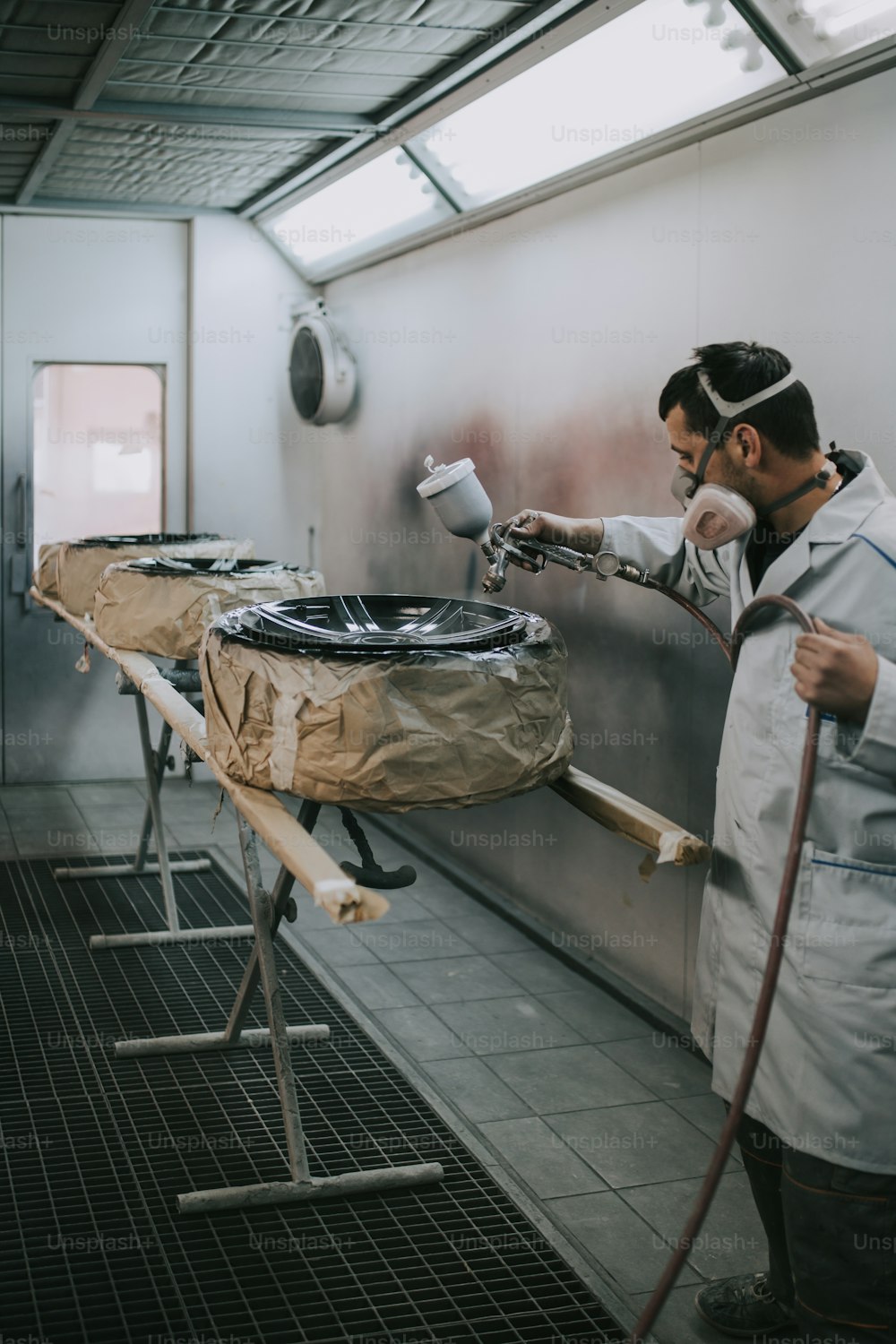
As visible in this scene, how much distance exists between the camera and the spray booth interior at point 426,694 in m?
2.16

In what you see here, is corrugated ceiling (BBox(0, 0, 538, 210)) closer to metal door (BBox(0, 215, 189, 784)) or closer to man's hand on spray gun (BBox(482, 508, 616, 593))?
metal door (BBox(0, 215, 189, 784))

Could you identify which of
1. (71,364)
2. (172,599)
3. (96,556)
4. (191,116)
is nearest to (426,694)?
(172,599)

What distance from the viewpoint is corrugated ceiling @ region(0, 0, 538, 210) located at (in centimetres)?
302

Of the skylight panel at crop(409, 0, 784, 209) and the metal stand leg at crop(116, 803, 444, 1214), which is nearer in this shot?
the metal stand leg at crop(116, 803, 444, 1214)

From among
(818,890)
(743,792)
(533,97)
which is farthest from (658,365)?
(818,890)

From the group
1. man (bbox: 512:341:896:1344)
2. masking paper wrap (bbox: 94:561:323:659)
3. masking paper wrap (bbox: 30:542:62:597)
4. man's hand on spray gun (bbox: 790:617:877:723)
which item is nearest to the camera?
man's hand on spray gun (bbox: 790:617:877:723)

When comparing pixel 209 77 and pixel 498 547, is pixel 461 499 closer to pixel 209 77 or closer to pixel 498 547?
pixel 498 547

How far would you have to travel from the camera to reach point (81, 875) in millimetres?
4477

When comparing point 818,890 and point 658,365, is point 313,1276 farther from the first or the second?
point 658,365

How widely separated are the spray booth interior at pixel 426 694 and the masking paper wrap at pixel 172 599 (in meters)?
0.01

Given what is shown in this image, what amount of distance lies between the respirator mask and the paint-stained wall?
0.63 meters

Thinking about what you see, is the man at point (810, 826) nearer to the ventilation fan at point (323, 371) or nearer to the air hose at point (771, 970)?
the air hose at point (771, 970)

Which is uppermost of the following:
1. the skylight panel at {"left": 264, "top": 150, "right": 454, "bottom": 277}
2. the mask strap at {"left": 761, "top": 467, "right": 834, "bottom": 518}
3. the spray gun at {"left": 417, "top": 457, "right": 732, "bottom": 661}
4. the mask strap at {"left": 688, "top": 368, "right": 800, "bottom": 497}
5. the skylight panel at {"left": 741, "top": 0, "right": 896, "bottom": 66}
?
the skylight panel at {"left": 264, "top": 150, "right": 454, "bottom": 277}

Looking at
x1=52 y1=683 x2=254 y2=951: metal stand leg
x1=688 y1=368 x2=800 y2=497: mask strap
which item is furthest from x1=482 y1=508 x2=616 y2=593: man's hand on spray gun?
x1=52 y1=683 x2=254 y2=951: metal stand leg
